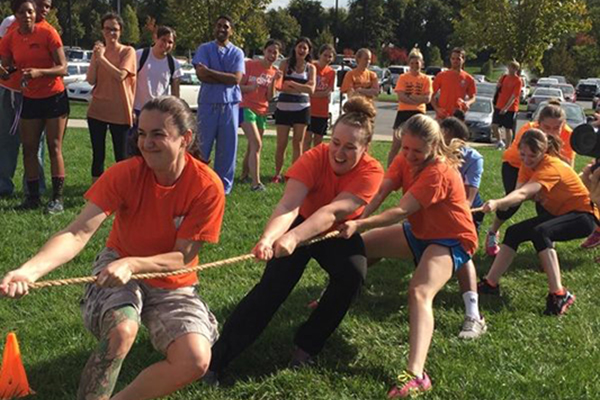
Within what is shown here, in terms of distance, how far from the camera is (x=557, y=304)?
466 centimetres

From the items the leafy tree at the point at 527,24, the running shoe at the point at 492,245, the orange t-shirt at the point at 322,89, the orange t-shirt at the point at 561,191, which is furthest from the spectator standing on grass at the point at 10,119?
the leafy tree at the point at 527,24

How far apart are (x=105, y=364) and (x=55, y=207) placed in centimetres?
401

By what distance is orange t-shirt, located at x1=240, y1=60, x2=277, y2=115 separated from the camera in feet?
28.3

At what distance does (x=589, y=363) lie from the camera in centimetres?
388

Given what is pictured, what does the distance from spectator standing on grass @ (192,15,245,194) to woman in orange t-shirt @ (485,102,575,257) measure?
298 cm

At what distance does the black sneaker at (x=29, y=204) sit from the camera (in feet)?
21.8

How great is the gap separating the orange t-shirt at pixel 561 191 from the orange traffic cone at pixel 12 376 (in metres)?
3.70

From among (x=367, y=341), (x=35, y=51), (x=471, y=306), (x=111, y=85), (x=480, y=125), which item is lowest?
(x=480, y=125)

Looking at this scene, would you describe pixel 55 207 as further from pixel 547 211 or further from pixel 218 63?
pixel 547 211

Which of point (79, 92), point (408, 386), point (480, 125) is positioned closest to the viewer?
point (408, 386)

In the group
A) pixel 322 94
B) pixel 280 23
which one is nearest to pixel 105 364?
pixel 322 94

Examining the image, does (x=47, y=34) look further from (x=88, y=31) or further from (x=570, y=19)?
(x=88, y=31)

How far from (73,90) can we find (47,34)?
16.9 meters

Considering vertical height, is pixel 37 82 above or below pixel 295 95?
above
